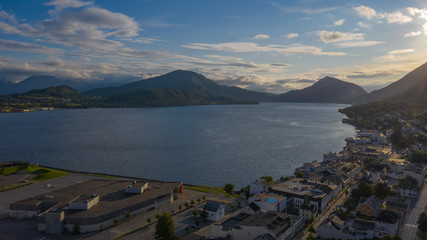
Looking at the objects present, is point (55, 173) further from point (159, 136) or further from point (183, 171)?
point (159, 136)

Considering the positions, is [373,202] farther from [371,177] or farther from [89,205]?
[89,205]

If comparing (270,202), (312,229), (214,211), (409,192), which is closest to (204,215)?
(214,211)

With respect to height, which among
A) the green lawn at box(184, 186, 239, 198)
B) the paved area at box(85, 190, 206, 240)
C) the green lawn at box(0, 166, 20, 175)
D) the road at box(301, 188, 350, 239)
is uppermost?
the green lawn at box(0, 166, 20, 175)

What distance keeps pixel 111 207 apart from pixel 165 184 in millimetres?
4334

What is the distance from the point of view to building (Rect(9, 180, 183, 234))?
13.3m

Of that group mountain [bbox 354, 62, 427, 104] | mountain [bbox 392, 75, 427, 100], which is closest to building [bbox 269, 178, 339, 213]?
mountain [bbox 392, 75, 427, 100]

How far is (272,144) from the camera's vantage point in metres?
37.8

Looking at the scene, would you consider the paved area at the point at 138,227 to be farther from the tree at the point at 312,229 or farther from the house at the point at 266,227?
the tree at the point at 312,229

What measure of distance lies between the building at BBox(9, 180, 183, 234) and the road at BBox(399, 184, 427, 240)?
36.8 feet

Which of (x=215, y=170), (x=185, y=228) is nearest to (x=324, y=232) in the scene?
(x=185, y=228)

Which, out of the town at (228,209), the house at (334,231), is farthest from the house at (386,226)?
the house at (334,231)

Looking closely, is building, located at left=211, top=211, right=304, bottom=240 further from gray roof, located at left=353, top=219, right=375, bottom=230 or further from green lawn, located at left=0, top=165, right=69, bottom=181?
green lawn, located at left=0, top=165, right=69, bottom=181

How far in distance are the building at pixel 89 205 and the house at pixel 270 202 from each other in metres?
4.94

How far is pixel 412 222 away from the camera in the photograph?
14117 mm
